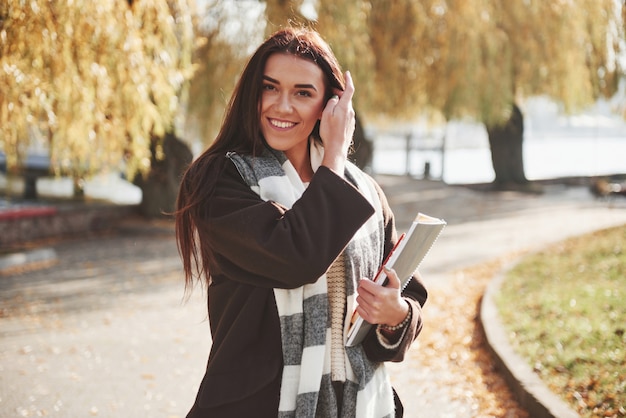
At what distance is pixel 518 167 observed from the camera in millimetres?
22344

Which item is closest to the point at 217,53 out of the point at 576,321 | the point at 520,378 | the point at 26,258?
the point at 26,258

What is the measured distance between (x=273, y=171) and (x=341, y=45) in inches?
399

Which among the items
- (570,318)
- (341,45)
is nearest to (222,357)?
(570,318)

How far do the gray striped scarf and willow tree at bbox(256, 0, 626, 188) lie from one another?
989 centimetres

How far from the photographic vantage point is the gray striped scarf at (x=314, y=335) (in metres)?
1.75

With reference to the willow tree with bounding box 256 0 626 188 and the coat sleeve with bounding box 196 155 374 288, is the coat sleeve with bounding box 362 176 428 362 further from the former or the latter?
the willow tree with bounding box 256 0 626 188

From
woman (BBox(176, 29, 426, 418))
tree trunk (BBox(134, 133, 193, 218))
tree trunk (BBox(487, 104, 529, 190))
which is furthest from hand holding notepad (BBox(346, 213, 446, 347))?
tree trunk (BBox(487, 104, 529, 190))

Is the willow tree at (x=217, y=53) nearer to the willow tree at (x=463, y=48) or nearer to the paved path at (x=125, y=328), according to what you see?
the willow tree at (x=463, y=48)

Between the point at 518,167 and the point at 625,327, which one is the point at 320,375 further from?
the point at 518,167

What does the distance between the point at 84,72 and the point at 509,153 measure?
1801cm

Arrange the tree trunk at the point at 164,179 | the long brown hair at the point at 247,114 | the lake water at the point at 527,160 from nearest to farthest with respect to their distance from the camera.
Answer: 1. the long brown hair at the point at 247,114
2. the tree trunk at the point at 164,179
3. the lake water at the point at 527,160

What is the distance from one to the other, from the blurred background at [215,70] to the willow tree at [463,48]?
0.09ft

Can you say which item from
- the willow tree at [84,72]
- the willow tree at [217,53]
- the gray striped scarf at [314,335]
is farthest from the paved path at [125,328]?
the gray striped scarf at [314,335]

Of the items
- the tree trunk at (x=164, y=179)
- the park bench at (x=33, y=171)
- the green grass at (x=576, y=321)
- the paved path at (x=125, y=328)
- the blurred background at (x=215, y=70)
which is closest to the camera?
the green grass at (x=576, y=321)
